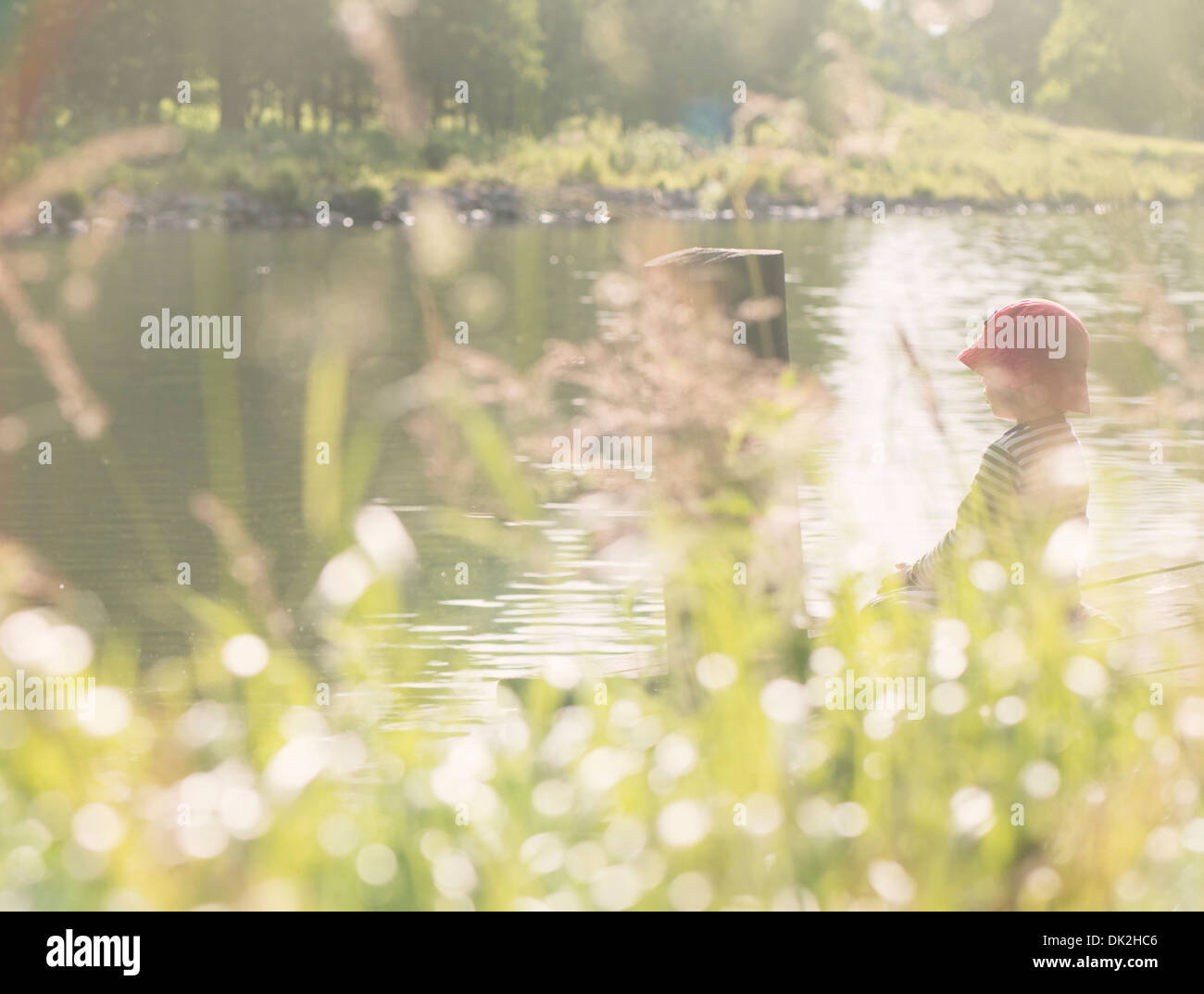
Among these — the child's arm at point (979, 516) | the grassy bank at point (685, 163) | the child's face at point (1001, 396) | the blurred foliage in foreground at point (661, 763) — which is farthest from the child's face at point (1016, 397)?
the blurred foliage in foreground at point (661, 763)

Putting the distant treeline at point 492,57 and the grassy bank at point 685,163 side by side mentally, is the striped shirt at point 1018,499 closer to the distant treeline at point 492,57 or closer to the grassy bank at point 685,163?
the grassy bank at point 685,163

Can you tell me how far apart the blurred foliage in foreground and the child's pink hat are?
Result: 1.01m

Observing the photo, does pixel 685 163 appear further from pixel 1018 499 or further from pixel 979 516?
pixel 979 516

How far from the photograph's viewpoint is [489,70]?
55000 millimetres

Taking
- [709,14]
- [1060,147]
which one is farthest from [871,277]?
[709,14]

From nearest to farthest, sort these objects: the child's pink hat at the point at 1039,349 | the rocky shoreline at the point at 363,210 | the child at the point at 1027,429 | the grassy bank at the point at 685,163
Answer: the grassy bank at the point at 685,163
the child at the point at 1027,429
the child's pink hat at the point at 1039,349
the rocky shoreline at the point at 363,210

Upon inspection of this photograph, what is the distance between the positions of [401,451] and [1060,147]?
8.65 meters

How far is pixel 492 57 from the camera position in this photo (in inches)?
2133

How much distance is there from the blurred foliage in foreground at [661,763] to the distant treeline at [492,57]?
19.5m

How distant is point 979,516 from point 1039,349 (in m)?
0.69

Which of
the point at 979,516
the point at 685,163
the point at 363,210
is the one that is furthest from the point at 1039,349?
the point at 685,163

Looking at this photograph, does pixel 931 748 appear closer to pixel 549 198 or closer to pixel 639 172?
pixel 549 198

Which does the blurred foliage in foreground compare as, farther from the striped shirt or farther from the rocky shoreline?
the rocky shoreline

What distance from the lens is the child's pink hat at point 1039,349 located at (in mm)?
5020
